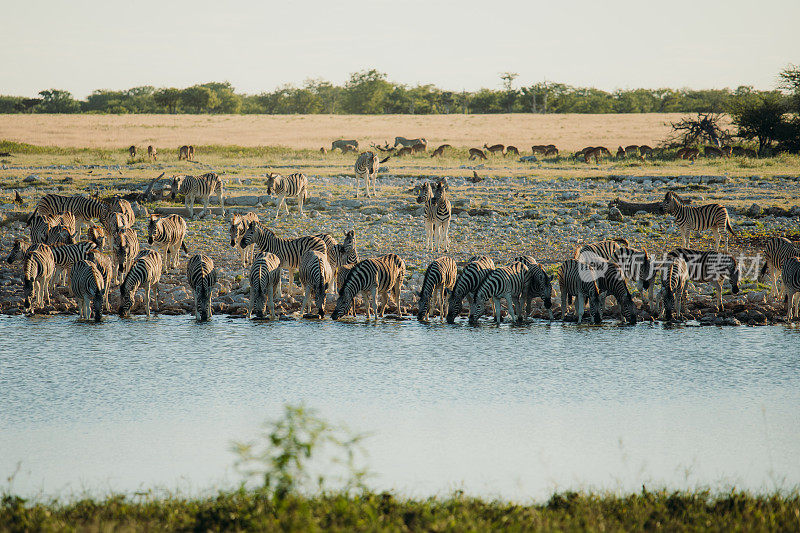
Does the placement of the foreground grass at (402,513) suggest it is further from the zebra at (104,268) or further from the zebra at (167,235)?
the zebra at (167,235)

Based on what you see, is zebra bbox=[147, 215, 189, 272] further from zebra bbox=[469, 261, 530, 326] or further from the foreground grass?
the foreground grass

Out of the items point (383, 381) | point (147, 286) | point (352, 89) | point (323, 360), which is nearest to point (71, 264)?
point (147, 286)

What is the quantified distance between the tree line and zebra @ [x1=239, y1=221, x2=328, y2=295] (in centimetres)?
6553

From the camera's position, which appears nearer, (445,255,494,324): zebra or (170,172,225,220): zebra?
(445,255,494,324): zebra

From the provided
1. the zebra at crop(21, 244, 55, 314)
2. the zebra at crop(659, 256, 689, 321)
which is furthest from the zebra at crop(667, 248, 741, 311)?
the zebra at crop(21, 244, 55, 314)

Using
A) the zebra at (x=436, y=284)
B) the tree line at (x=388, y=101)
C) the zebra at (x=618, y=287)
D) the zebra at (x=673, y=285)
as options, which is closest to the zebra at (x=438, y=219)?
the zebra at (x=436, y=284)

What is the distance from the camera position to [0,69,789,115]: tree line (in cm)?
7775

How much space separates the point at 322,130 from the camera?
56750 millimetres

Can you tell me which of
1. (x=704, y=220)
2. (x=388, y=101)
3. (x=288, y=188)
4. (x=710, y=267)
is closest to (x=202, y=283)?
(x=710, y=267)

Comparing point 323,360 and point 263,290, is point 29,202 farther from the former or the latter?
point 323,360

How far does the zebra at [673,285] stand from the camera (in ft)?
39.5

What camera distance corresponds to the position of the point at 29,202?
2134cm

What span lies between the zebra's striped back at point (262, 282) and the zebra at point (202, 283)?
0.62 m

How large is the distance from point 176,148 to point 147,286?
3131cm
